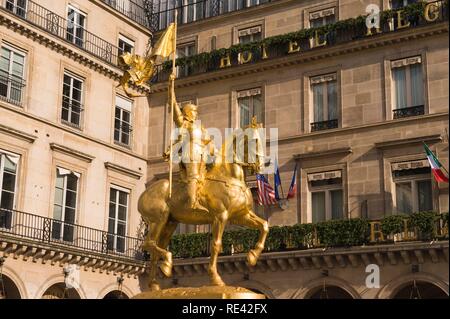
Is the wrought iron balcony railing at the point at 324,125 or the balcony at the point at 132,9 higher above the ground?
the balcony at the point at 132,9

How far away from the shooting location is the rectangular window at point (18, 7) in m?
28.2

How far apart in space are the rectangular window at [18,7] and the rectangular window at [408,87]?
13.1m

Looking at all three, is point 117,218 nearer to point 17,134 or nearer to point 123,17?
point 17,134

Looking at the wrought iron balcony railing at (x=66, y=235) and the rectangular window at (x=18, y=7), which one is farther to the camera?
the rectangular window at (x=18, y=7)

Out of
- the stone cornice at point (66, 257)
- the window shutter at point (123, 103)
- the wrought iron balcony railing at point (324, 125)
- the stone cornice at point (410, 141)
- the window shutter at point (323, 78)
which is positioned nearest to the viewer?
the stone cornice at point (66, 257)

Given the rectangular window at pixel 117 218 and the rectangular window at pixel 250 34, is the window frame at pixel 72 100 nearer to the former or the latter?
the rectangular window at pixel 117 218

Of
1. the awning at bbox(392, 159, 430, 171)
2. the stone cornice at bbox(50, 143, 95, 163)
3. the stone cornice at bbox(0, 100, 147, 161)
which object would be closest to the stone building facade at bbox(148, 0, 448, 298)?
the awning at bbox(392, 159, 430, 171)

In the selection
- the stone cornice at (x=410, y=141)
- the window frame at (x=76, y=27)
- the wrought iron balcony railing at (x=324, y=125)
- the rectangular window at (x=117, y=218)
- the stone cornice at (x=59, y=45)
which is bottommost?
the rectangular window at (x=117, y=218)

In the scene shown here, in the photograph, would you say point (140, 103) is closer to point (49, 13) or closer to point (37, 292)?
point (49, 13)

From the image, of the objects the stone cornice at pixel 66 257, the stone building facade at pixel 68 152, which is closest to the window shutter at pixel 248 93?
the stone building facade at pixel 68 152

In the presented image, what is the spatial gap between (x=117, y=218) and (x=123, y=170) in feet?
6.24

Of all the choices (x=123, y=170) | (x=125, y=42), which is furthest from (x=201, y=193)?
(x=125, y=42)
